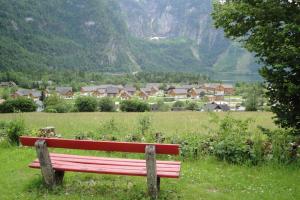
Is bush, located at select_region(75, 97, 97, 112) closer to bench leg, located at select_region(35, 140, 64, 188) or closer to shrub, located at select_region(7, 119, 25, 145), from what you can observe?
shrub, located at select_region(7, 119, 25, 145)

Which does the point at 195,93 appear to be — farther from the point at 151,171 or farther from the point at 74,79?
the point at 151,171

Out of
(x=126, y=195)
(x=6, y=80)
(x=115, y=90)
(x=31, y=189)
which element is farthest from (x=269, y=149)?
(x=6, y=80)

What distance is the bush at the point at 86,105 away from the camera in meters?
51.9

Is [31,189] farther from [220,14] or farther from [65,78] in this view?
[65,78]

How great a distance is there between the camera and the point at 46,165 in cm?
650

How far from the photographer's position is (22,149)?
10.5m

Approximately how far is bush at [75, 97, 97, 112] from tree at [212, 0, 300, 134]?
146 ft

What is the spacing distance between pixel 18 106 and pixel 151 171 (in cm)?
4739

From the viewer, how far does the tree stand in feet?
24.4

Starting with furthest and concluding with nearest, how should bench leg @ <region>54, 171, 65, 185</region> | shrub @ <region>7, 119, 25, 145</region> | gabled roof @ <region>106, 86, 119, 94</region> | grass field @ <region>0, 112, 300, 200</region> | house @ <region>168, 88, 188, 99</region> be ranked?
1. gabled roof @ <region>106, 86, 119, 94</region>
2. house @ <region>168, 88, 188, 99</region>
3. shrub @ <region>7, 119, 25, 145</region>
4. bench leg @ <region>54, 171, 65, 185</region>
5. grass field @ <region>0, 112, 300, 200</region>

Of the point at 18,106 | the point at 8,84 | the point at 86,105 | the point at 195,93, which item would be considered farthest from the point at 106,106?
the point at 8,84

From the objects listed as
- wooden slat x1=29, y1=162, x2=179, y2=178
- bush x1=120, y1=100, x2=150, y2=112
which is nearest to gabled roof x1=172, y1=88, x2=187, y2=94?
bush x1=120, y1=100, x2=150, y2=112

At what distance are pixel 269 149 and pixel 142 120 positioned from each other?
478 cm

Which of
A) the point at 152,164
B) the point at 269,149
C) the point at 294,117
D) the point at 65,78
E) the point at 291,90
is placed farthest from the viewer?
the point at 65,78
